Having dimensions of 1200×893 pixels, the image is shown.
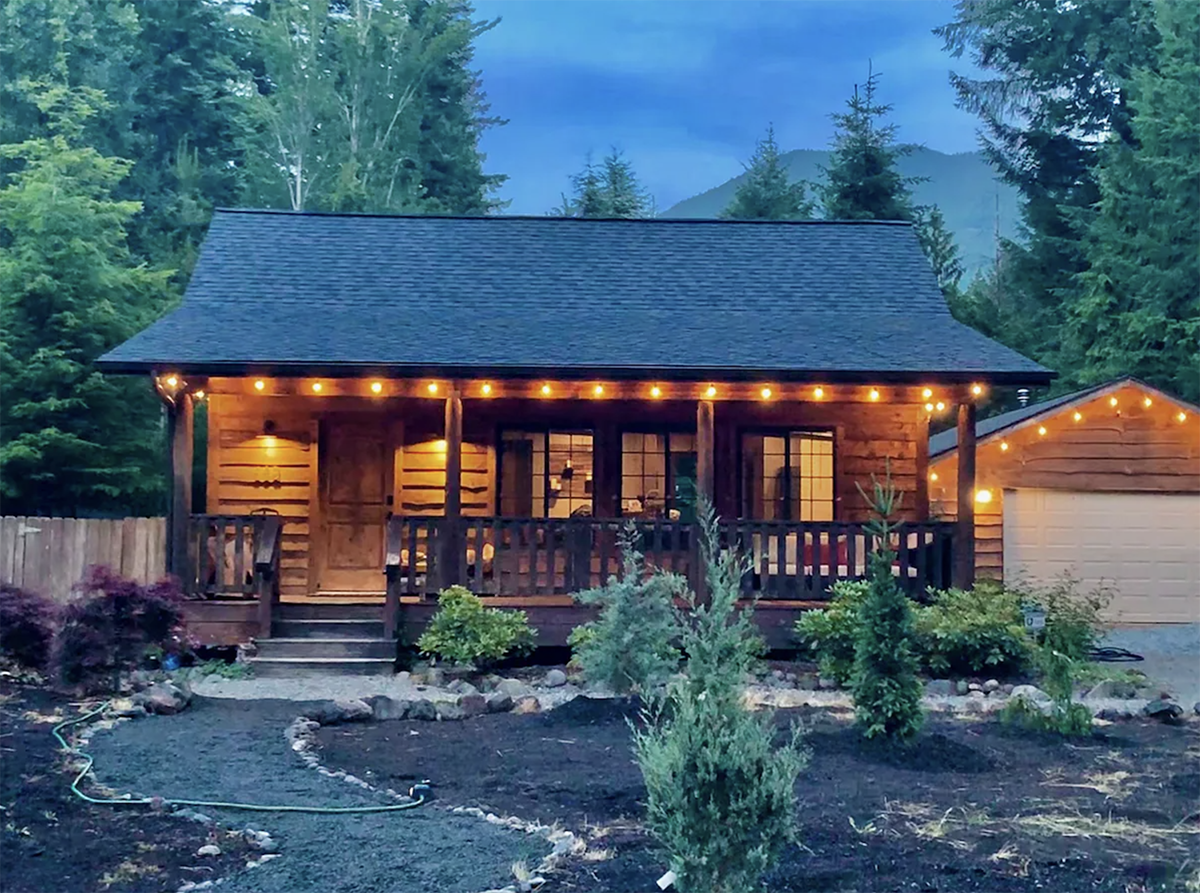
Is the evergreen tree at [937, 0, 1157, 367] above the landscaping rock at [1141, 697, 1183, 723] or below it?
above

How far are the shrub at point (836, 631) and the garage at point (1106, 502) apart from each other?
477cm

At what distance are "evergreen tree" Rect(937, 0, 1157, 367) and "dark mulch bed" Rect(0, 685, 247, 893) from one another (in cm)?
2106

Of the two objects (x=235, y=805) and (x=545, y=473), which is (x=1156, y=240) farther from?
(x=235, y=805)

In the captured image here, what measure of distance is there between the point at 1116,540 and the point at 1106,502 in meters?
0.51

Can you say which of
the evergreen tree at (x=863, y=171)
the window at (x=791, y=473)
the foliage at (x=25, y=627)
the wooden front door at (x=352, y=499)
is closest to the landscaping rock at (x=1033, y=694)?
the window at (x=791, y=473)

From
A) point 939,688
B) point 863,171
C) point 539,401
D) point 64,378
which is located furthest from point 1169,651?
point 863,171

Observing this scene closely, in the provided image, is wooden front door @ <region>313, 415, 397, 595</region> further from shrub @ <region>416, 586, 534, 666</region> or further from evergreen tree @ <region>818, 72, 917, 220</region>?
evergreen tree @ <region>818, 72, 917, 220</region>

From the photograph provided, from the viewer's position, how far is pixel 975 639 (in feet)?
37.0

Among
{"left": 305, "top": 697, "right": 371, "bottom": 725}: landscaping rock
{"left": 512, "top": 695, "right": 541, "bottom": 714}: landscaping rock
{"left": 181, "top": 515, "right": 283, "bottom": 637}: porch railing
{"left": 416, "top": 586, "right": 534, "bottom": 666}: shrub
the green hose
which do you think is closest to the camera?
the green hose

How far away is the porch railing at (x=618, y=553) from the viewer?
1248cm

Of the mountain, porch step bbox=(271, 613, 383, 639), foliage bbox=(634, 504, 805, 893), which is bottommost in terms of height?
porch step bbox=(271, 613, 383, 639)

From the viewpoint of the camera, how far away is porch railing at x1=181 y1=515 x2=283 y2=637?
12.2 metres

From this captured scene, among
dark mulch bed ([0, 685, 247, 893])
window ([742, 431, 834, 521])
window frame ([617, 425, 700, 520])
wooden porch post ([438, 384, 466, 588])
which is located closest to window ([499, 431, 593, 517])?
window frame ([617, 425, 700, 520])

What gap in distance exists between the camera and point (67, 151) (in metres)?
20.2
